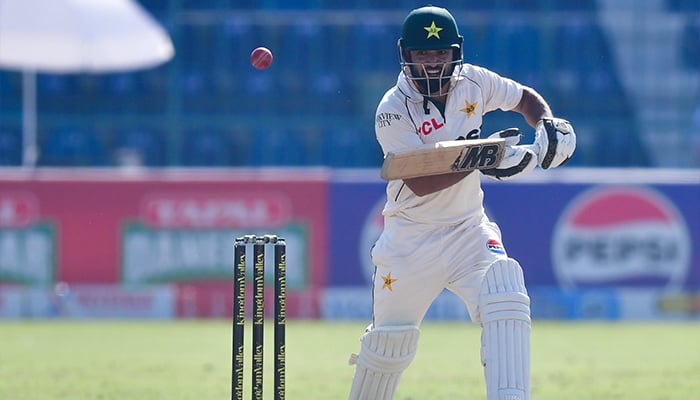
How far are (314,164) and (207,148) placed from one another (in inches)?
57.7

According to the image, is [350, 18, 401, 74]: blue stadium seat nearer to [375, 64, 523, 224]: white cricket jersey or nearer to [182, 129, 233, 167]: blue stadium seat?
[182, 129, 233, 167]: blue stadium seat

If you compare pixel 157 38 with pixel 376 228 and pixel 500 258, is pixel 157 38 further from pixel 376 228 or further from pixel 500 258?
pixel 500 258

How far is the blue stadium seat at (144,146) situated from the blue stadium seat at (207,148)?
0.99ft

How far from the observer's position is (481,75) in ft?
16.9

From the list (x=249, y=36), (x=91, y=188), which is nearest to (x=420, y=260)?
(x=91, y=188)

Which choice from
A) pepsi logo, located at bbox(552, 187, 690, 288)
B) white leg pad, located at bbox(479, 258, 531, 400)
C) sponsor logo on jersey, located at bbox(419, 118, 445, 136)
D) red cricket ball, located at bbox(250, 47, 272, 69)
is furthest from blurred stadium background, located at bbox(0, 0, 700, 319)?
white leg pad, located at bbox(479, 258, 531, 400)

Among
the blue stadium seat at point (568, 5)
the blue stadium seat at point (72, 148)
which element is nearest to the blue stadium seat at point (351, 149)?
the blue stadium seat at point (72, 148)

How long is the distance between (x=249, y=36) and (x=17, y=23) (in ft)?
9.95

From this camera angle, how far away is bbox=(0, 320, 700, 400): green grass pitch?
283 inches

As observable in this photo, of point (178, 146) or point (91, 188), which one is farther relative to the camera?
point (178, 146)

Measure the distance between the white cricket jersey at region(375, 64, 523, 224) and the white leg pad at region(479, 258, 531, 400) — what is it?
341 millimetres

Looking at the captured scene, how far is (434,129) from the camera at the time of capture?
500 cm

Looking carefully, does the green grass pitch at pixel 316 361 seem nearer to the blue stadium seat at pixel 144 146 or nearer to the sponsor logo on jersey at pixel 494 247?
the sponsor logo on jersey at pixel 494 247

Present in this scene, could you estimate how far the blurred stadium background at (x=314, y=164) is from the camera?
1306 cm
